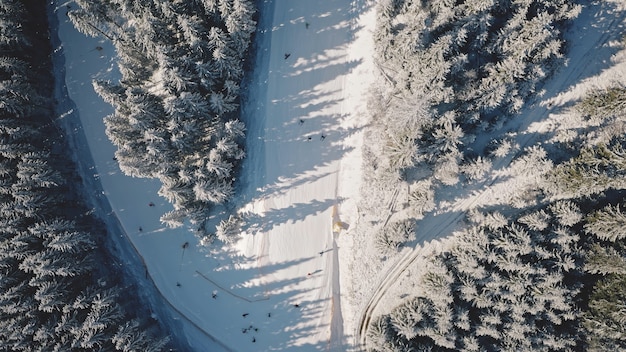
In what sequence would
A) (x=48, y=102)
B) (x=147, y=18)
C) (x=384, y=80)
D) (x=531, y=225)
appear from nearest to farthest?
(x=147, y=18), (x=531, y=225), (x=384, y=80), (x=48, y=102)

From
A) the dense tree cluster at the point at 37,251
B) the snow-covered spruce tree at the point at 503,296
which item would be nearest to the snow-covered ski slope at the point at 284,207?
the dense tree cluster at the point at 37,251

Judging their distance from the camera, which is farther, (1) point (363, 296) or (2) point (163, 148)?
(1) point (363, 296)

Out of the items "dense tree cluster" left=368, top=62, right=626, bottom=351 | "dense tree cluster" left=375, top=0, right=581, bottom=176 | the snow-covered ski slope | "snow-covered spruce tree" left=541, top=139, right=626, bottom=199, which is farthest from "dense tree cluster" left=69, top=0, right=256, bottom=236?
"snow-covered spruce tree" left=541, top=139, right=626, bottom=199

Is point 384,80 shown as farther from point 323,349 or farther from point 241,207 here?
point 323,349

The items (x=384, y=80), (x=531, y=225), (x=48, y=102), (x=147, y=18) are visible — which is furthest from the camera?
(x=48, y=102)

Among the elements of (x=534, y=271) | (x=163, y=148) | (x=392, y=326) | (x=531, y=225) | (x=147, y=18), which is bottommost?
(x=392, y=326)

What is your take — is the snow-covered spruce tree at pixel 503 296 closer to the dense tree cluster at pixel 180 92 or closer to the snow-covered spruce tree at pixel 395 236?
the snow-covered spruce tree at pixel 395 236

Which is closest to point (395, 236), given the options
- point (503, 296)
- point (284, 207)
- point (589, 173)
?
point (503, 296)

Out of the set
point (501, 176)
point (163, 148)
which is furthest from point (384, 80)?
point (163, 148)
